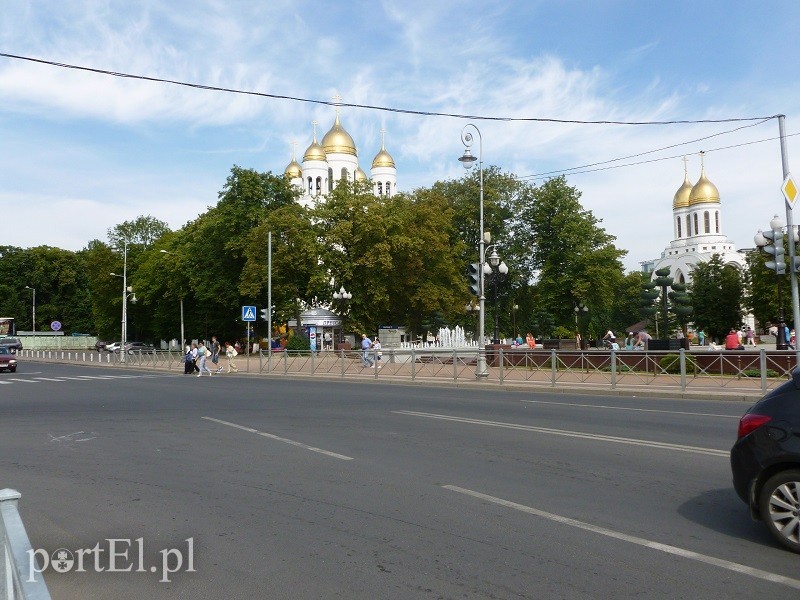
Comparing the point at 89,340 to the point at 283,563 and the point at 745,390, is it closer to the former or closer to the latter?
the point at 745,390

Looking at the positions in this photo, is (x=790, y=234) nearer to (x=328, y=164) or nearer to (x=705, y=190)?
(x=328, y=164)

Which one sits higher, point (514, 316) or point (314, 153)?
point (314, 153)

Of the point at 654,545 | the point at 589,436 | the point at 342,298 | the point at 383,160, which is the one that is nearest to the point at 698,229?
the point at 383,160

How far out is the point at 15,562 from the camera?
2.87 metres

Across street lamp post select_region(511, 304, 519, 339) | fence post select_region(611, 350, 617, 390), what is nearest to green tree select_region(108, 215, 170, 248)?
street lamp post select_region(511, 304, 519, 339)

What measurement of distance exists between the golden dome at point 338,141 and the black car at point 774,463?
9151 centimetres

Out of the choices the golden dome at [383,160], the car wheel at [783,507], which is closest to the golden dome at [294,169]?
the golden dome at [383,160]

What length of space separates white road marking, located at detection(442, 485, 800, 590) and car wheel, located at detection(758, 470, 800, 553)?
567 mm

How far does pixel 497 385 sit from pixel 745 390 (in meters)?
7.93

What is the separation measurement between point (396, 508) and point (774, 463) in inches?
129

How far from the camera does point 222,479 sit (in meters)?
8.67

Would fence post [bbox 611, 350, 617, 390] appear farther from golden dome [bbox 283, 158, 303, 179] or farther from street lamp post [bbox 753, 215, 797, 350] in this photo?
golden dome [bbox 283, 158, 303, 179]

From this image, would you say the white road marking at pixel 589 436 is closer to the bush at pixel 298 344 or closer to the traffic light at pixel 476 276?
the traffic light at pixel 476 276

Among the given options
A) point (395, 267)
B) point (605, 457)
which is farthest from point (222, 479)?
point (395, 267)
